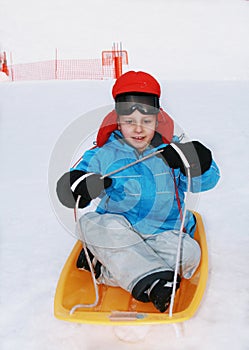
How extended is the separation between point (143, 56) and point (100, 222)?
1390cm

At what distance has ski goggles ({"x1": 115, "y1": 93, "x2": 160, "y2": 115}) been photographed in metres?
1.52

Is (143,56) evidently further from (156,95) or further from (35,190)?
(156,95)

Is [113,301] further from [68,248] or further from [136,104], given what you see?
[136,104]

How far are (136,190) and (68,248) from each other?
0.58m

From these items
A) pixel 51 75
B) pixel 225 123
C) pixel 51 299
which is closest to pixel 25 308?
pixel 51 299

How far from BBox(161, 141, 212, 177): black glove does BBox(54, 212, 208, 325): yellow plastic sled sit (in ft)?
1.03

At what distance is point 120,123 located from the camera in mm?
1574

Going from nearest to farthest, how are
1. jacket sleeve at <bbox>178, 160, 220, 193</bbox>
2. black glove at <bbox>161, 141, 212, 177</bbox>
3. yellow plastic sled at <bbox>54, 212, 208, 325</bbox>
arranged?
yellow plastic sled at <bbox>54, 212, 208, 325</bbox> < black glove at <bbox>161, 141, 212, 177</bbox> < jacket sleeve at <bbox>178, 160, 220, 193</bbox>

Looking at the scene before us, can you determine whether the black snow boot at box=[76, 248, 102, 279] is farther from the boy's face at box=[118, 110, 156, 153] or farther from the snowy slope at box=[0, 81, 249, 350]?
the boy's face at box=[118, 110, 156, 153]

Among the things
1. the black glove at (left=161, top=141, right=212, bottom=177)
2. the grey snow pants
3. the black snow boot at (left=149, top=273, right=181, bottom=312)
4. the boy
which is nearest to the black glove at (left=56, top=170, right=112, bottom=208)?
the boy

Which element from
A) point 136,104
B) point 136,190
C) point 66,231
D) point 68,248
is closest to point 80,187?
point 136,190

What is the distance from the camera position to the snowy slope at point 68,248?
53.4 inches

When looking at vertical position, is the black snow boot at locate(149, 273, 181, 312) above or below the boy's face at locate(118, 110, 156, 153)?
below

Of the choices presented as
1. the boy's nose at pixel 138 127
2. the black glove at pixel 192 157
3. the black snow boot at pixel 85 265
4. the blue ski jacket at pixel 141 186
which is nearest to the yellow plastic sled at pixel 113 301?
the black snow boot at pixel 85 265
